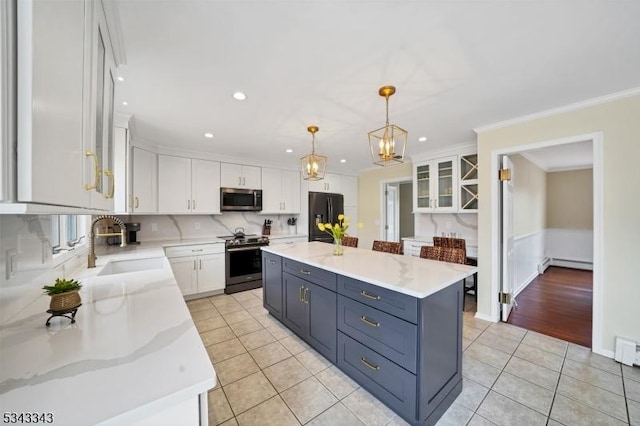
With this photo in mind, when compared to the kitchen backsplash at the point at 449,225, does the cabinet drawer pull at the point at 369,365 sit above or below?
below

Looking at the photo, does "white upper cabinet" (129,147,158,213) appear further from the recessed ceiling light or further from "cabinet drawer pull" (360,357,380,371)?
"cabinet drawer pull" (360,357,380,371)

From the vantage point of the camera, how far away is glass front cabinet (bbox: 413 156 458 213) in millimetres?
3893

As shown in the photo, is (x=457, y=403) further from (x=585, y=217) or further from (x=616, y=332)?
(x=585, y=217)

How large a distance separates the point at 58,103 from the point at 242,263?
3691mm

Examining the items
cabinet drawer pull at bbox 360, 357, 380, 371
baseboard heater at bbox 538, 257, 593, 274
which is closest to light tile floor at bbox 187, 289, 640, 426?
cabinet drawer pull at bbox 360, 357, 380, 371

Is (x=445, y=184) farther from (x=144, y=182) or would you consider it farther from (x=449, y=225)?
A: (x=144, y=182)

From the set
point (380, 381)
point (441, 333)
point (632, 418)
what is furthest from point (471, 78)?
point (632, 418)

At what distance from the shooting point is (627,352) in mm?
2053

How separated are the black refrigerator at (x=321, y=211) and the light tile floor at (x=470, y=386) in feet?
8.93

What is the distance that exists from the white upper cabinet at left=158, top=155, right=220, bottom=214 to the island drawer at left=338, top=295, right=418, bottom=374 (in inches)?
121

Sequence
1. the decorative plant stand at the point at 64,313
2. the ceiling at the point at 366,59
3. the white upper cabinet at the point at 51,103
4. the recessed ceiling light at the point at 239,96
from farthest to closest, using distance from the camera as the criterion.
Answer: the recessed ceiling light at the point at 239,96 → the ceiling at the point at 366,59 → the decorative plant stand at the point at 64,313 → the white upper cabinet at the point at 51,103

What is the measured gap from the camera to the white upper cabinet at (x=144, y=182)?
3.30 meters

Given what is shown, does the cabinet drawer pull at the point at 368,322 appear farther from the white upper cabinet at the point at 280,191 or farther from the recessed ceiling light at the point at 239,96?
the white upper cabinet at the point at 280,191

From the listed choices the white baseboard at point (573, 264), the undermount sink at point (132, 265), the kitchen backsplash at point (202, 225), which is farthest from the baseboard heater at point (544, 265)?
the undermount sink at point (132, 265)
